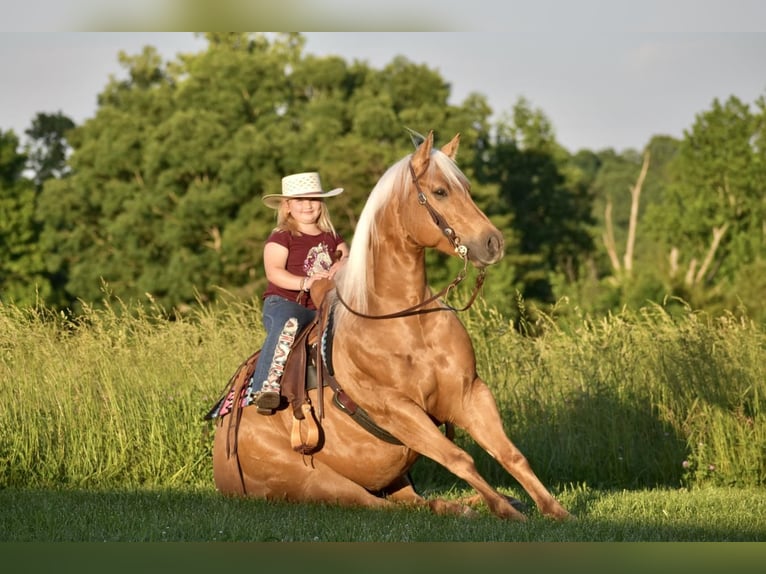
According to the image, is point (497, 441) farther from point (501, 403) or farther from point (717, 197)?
point (717, 197)

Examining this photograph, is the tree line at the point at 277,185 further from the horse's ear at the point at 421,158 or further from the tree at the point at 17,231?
the horse's ear at the point at 421,158

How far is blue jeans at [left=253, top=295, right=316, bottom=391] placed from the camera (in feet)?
25.3

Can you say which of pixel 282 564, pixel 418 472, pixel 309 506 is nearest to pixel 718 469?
Result: pixel 418 472

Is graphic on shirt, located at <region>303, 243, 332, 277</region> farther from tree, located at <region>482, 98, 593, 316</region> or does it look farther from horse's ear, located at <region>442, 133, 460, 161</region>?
tree, located at <region>482, 98, 593, 316</region>

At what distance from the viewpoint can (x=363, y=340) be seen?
23.5 ft

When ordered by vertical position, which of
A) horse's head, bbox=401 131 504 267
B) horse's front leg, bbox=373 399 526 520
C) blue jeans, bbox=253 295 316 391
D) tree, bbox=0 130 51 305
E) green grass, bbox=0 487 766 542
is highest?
tree, bbox=0 130 51 305

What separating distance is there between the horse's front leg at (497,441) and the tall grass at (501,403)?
9.11 feet

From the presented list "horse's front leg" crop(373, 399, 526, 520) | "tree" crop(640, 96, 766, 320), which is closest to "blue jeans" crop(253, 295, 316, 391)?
"horse's front leg" crop(373, 399, 526, 520)

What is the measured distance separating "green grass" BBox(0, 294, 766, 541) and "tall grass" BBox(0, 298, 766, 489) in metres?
0.01

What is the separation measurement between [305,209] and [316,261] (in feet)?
1.19

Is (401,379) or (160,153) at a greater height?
(160,153)

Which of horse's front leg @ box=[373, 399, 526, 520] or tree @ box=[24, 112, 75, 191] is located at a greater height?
tree @ box=[24, 112, 75, 191]

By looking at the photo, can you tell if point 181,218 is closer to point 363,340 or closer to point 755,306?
point 755,306

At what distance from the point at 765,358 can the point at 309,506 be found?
509 cm
